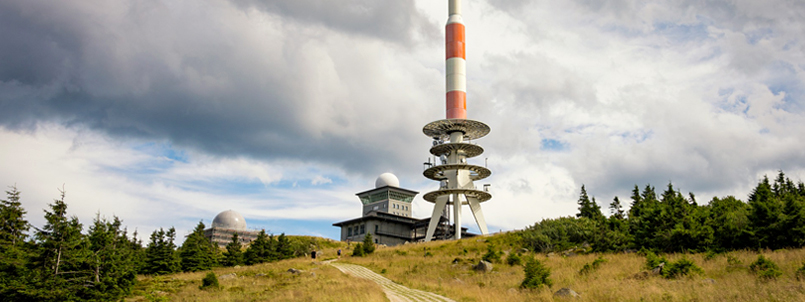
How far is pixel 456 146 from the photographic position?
225ft

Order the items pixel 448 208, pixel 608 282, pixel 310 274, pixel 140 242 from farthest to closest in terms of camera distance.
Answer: pixel 448 208 < pixel 140 242 < pixel 310 274 < pixel 608 282

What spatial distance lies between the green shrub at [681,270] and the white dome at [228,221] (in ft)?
324

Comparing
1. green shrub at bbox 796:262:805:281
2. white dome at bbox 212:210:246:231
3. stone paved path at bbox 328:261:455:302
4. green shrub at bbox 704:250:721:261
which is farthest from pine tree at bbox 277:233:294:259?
white dome at bbox 212:210:246:231

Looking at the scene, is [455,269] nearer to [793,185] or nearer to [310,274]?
[310,274]

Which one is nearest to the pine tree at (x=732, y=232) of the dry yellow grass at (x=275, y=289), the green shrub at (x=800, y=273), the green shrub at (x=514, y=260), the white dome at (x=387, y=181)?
the green shrub at (x=800, y=273)

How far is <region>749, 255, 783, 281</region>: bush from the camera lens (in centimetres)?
1866

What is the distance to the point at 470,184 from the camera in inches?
2699

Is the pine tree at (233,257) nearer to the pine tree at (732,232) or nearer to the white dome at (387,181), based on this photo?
the pine tree at (732,232)

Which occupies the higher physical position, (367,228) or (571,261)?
(367,228)

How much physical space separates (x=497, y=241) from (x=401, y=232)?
44938 millimetres

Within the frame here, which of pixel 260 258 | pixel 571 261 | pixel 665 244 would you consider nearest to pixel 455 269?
pixel 571 261

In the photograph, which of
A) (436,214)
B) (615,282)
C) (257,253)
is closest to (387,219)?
(436,214)

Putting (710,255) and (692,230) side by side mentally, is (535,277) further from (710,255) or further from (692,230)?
(692,230)

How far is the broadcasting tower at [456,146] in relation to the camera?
67562mm
